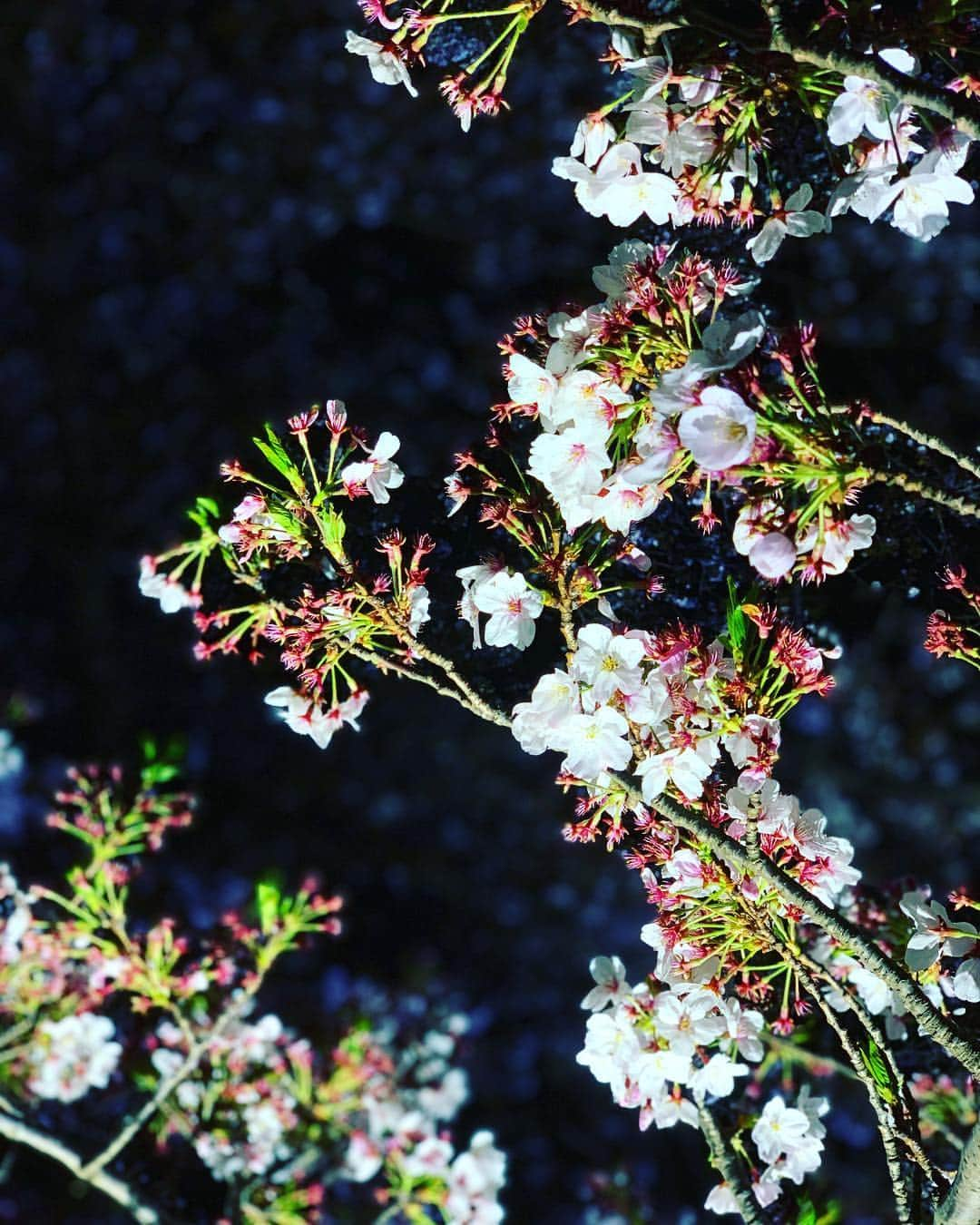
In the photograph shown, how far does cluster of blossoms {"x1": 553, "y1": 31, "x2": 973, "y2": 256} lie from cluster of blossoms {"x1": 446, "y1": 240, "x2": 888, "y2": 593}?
0.15ft

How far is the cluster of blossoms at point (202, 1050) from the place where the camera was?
154cm

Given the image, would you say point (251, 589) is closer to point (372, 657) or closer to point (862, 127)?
point (372, 657)

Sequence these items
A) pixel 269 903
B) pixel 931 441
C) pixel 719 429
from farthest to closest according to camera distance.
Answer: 1. pixel 269 903
2. pixel 931 441
3. pixel 719 429

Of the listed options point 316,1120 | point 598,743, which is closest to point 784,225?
point 598,743

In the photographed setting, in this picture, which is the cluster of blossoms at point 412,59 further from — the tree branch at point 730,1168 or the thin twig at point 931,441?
the tree branch at point 730,1168

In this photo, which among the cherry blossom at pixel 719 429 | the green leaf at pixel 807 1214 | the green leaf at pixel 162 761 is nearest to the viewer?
the cherry blossom at pixel 719 429

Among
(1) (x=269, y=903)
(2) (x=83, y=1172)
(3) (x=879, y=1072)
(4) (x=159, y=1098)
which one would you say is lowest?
(2) (x=83, y=1172)

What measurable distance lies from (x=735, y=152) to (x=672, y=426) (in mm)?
237

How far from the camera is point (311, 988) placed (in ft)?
10.1

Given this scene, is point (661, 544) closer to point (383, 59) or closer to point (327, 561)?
point (327, 561)

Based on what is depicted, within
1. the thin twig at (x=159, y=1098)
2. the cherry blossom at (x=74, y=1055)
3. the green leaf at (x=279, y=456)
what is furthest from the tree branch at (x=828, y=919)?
the cherry blossom at (x=74, y=1055)

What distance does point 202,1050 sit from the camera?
1539 millimetres

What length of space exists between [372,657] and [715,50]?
1.65 ft

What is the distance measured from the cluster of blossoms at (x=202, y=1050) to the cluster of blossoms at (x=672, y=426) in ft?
3.00
